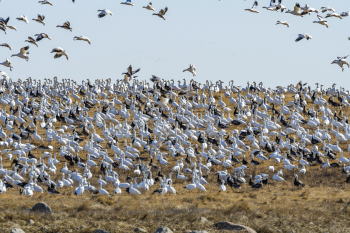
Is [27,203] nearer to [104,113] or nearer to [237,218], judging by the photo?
[237,218]

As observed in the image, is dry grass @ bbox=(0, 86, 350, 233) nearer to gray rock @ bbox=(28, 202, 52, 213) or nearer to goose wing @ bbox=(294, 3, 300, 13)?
gray rock @ bbox=(28, 202, 52, 213)

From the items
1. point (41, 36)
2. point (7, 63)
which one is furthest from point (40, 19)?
point (7, 63)

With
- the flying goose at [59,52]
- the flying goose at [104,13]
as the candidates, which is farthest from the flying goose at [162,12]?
the flying goose at [59,52]

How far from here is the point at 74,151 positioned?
3825 cm

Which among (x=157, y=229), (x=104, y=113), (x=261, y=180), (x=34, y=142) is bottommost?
(x=157, y=229)

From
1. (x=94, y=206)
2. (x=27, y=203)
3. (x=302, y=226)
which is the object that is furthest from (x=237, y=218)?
(x=27, y=203)

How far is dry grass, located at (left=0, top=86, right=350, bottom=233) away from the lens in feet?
71.6

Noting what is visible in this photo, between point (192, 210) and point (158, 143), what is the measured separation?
15.2 metres

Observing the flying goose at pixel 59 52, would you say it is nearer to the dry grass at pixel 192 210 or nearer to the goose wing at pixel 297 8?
the dry grass at pixel 192 210

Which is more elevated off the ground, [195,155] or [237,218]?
[195,155]

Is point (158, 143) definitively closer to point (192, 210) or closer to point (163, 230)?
point (192, 210)

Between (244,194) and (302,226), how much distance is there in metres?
7.42

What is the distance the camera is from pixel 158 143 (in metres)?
39.2

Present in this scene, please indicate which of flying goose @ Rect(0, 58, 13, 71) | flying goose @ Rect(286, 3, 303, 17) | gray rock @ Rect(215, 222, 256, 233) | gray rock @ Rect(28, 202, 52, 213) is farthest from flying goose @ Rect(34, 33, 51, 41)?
gray rock @ Rect(215, 222, 256, 233)
